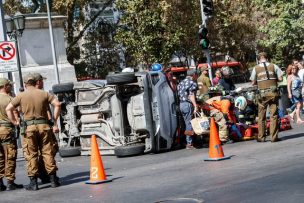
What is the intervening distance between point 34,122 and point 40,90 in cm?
51

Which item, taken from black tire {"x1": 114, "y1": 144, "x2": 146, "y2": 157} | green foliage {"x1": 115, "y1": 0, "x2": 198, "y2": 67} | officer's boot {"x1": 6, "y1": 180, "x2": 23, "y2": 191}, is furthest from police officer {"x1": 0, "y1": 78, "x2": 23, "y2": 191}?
green foliage {"x1": 115, "y1": 0, "x2": 198, "y2": 67}

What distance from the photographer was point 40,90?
1001 cm

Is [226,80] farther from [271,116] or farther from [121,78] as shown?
[121,78]

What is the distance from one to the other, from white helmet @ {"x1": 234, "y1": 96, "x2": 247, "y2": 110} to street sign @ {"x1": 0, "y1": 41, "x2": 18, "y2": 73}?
20.0 feet

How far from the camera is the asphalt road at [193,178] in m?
7.99

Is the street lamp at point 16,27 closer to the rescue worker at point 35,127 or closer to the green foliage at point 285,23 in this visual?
the rescue worker at point 35,127

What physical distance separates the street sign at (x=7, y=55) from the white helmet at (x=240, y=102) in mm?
6090

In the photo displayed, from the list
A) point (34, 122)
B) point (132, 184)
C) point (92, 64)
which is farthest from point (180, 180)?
point (92, 64)

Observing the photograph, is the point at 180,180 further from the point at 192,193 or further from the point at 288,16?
the point at 288,16

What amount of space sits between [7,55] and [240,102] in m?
6.33

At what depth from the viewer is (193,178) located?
953 cm

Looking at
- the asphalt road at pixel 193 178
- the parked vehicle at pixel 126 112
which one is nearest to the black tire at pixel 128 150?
the parked vehicle at pixel 126 112

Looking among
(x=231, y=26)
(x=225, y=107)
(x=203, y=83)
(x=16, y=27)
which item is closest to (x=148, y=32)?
(x=231, y=26)

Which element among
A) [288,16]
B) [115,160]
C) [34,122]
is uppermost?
[288,16]
